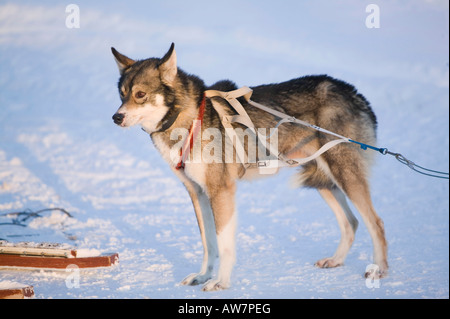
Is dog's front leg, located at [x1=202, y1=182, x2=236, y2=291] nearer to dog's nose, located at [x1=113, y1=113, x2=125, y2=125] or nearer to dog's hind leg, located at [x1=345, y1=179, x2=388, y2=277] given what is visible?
dog's nose, located at [x1=113, y1=113, x2=125, y2=125]

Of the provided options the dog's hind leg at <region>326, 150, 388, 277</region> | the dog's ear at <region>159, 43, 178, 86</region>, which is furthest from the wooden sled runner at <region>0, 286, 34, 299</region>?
the dog's hind leg at <region>326, 150, 388, 277</region>

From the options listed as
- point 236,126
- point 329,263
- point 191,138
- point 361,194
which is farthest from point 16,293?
point 361,194

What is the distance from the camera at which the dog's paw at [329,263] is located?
4.83 m

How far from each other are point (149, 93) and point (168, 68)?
289 mm

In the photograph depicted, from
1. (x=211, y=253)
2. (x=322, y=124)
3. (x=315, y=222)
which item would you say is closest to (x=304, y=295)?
(x=211, y=253)

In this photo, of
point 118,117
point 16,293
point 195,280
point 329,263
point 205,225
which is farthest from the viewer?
point 329,263

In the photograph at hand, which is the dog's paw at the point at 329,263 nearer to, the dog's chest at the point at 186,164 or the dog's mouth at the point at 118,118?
the dog's chest at the point at 186,164

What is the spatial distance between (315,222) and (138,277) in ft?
10.6

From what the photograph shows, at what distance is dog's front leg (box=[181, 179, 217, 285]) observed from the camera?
14.8 feet

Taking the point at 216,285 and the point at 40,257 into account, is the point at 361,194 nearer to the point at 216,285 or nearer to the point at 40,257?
the point at 216,285

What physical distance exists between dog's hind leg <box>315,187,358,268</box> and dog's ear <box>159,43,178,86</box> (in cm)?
202

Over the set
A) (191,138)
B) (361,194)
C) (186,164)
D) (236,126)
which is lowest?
(361,194)

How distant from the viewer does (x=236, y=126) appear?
4.44m

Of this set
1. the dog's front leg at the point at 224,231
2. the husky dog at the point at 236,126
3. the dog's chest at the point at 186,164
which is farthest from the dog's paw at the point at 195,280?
the dog's chest at the point at 186,164
